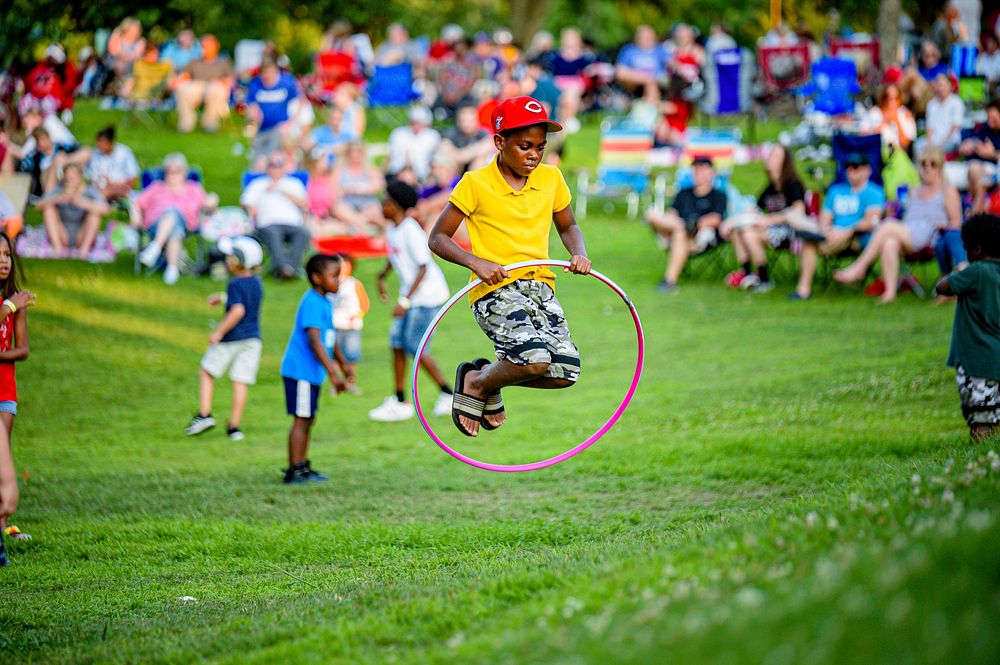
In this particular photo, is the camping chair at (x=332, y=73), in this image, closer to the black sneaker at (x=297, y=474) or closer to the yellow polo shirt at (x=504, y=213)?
the black sneaker at (x=297, y=474)

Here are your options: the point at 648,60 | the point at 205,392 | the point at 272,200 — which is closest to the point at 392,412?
the point at 205,392

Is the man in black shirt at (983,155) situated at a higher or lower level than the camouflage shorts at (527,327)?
higher

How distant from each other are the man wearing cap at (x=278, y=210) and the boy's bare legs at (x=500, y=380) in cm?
1023

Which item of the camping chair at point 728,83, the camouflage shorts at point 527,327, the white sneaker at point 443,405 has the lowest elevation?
the white sneaker at point 443,405

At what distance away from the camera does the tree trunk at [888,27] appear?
25266mm

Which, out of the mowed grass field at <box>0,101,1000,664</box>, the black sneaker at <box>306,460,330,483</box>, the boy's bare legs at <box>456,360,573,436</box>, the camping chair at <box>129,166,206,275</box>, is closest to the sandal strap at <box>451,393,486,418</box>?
the boy's bare legs at <box>456,360,573,436</box>

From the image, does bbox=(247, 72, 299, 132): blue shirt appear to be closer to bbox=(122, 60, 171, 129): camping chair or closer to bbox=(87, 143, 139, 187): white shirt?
bbox=(87, 143, 139, 187): white shirt

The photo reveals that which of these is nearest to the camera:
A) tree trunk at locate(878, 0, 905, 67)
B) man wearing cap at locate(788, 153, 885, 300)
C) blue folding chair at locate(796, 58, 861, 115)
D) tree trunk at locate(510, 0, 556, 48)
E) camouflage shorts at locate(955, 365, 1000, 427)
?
camouflage shorts at locate(955, 365, 1000, 427)

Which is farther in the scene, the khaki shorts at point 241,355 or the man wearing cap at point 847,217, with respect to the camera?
the man wearing cap at point 847,217

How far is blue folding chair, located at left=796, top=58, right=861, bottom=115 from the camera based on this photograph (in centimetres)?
1880

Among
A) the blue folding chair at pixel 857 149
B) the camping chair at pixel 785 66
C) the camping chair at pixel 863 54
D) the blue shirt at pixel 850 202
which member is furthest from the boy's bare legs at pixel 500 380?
the camping chair at pixel 863 54

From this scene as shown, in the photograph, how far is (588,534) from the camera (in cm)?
768

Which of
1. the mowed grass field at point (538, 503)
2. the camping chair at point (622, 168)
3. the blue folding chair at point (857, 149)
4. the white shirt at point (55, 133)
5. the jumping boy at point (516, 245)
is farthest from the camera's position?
the camping chair at point (622, 168)

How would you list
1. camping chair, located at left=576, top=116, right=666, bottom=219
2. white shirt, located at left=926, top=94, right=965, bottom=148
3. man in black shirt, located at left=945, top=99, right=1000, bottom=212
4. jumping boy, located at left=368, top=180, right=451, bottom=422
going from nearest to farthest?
jumping boy, located at left=368, top=180, right=451, bottom=422 < man in black shirt, located at left=945, top=99, right=1000, bottom=212 < white shirt, located at left=926, top=94, right=965, bottom=148 < camping chair, located at left=576, top=116, right=666, bottom=219
